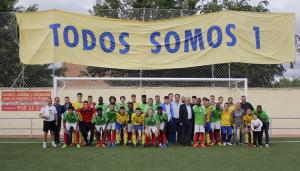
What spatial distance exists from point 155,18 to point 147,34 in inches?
50.4

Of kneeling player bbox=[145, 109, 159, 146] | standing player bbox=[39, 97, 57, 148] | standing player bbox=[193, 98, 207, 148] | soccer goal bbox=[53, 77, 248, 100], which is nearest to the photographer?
standing player bbox=[39, 97, 57, 148]

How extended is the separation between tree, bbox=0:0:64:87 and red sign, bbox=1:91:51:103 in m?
0.37

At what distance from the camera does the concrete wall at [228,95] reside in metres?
19.4

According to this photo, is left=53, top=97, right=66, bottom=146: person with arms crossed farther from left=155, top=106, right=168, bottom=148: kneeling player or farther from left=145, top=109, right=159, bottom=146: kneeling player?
left=155, top=106, right=168, bottom=148: kneeling player

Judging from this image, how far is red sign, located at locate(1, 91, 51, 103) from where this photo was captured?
63.1ft

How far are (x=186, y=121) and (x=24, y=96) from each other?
291 inches

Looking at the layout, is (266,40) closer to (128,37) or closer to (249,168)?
(128,37)

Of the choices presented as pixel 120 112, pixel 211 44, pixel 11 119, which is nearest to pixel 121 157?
pixel 120 112

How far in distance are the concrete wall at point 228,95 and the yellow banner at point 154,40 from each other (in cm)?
200

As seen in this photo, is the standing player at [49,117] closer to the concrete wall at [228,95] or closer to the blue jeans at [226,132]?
the concrete wall at [228,95]

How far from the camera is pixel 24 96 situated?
1928 cm

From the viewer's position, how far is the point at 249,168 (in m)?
10.4

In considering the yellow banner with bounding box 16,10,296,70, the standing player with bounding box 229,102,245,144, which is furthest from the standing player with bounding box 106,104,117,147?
the standing player with bounding box 229,102,245,144

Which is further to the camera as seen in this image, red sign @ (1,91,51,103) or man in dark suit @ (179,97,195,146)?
red sign @ (1,91,51,103)
